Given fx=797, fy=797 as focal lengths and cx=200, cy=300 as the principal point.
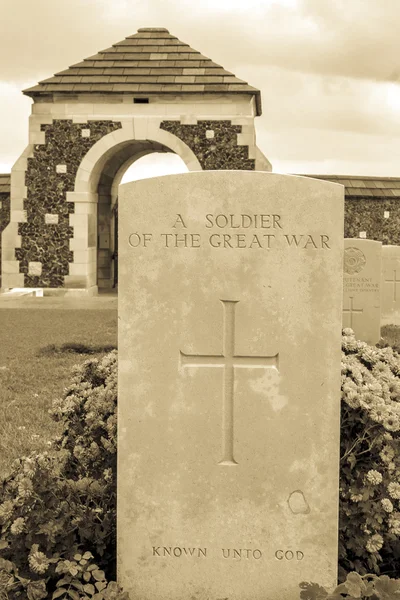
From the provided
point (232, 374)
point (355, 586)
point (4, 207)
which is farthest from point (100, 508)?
point (4, 207)

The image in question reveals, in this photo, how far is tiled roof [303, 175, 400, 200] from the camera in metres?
21.9

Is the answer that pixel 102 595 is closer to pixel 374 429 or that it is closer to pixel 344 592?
pixel 344 592

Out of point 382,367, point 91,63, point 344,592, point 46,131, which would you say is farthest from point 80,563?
point 91,63

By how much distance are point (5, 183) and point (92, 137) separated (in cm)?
399

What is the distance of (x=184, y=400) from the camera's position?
130 inches

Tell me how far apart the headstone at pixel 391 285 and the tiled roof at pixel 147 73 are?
602 centimetres

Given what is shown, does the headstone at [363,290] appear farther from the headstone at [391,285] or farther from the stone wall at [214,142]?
the stone wall at [214,142]

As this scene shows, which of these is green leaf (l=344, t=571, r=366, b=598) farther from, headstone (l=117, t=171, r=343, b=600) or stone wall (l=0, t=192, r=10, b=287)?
stone wall (l=0, t=192, r=10, b=287)

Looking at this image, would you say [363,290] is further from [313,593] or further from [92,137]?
[92,137]

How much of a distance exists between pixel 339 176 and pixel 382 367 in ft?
59.4

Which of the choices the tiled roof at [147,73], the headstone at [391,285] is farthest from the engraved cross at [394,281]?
the tiled roof at [147,73]

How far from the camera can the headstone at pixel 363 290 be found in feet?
36.8

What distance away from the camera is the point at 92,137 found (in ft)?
60.5

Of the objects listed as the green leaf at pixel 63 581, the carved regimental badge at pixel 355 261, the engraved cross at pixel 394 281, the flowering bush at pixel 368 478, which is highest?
the carved regimental badge at pixel 355 261
